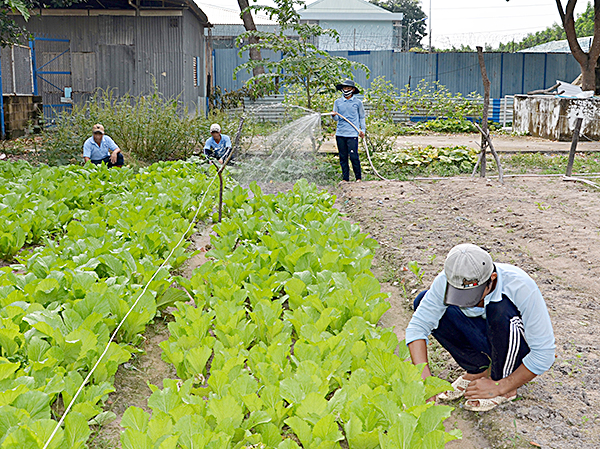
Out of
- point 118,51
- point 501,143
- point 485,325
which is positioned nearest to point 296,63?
point 118,51

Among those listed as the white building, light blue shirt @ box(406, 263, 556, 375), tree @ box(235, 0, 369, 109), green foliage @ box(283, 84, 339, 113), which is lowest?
light blue shirt @ box(406, 263, 556, 375)

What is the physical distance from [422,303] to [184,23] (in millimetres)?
14292

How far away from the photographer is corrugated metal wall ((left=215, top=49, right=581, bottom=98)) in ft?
73.3

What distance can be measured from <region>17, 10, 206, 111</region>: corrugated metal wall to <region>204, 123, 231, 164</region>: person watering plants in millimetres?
5998

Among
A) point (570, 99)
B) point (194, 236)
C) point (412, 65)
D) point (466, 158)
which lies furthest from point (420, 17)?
point (194, 236)

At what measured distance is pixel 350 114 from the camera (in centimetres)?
927

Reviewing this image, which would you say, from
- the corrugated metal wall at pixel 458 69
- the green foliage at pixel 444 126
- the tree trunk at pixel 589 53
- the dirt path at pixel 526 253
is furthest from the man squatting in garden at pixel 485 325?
the corrugated metal wall at pixel 458 69

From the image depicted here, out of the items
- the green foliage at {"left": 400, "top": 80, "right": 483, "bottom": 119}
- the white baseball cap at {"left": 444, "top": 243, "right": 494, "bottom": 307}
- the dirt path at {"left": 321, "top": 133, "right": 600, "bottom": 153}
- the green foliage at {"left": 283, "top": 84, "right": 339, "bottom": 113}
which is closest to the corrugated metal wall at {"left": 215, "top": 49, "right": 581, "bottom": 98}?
the green foliage at {"left": 400, "top": 80, "right": 483, "bottom": 119}

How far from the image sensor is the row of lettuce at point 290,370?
2.47 metres

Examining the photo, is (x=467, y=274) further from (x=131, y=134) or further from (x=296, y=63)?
(x=296, y=63)

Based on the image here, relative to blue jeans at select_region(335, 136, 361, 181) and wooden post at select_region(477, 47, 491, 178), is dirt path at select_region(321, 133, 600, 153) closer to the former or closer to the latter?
wooden post at select_region(477, 47, 491, 178)

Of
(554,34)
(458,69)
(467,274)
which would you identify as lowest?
(467,274)

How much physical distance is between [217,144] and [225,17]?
775 inches

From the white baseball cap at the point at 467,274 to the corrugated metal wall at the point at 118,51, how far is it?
44.8ft
